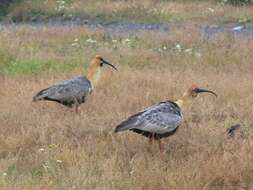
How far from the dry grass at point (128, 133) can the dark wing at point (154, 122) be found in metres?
0.30

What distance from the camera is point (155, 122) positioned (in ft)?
25.2

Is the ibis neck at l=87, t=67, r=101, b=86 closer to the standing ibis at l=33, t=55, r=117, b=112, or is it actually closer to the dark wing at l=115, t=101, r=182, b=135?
the standing ibis at l=33, t=55, r=117, b=112

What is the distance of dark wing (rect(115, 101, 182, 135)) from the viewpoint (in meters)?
7.60

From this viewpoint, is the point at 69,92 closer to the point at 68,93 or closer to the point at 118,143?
the point at 68,93

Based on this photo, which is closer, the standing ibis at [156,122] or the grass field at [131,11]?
the standing ibis at [156,122]

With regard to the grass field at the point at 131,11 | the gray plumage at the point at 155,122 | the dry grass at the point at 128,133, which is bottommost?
the grass field at the point at 131,11

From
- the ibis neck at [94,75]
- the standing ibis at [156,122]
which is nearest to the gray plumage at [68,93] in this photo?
the ibis neck at [94,75]

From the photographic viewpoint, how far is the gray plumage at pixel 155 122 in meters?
7.61

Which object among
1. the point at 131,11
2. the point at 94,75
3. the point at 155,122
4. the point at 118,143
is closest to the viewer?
the point at 155,122

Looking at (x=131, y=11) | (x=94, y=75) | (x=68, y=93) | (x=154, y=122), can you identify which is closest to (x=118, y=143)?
(x=154, y=122)

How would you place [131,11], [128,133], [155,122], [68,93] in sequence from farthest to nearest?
[131,11] → [68,93] → [128,133] → [155,122]

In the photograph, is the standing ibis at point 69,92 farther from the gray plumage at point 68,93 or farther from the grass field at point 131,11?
the grass field at point 131,11

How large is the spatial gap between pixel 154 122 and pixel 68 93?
2.13m

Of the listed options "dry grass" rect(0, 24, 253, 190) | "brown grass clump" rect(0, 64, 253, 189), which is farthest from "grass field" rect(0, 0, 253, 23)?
"brown grass clump" rect(0, 64, 253, 189)
